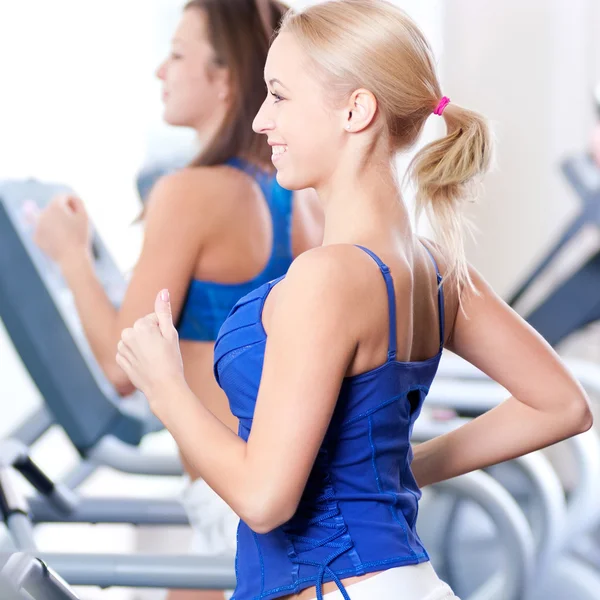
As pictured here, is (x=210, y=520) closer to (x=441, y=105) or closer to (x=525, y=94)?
(x=441, y=105)

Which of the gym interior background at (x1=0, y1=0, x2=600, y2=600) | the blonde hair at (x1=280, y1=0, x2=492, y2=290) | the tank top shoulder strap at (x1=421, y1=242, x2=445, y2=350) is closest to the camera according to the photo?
the blonde hair at (x1=280, y1=0, x2=492, y2=290)

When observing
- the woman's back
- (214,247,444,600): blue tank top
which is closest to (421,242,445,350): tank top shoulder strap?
(214,247,444,600): blue tank top

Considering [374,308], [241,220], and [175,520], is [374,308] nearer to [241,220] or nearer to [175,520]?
[241,220]

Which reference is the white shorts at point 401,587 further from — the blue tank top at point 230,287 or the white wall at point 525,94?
the white wall at point 525,94

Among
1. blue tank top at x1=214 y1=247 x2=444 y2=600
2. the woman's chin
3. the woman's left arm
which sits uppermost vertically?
the woman's chin

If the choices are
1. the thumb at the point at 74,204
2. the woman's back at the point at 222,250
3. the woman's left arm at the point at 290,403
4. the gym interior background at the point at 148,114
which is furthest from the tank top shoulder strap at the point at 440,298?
the gym interior background at the point at 148,114

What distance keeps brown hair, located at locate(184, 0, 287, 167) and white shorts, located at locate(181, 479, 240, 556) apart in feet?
1.92

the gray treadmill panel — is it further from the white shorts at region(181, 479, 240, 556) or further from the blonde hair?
the blonde hair

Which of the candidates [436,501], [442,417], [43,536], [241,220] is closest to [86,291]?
[241,220]

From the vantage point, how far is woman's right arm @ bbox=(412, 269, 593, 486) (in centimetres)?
115

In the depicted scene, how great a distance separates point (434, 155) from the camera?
108cm

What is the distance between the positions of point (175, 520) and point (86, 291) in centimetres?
50

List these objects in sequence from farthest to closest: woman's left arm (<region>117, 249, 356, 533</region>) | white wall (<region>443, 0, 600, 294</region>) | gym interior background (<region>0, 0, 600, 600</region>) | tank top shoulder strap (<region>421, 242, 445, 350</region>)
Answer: white wall (<region>443, 0, 600, 294</region>)
gym interior background (<region>0, 0, 600, 600</region>)
tank top shoulder strap (<region>421, 242, 445, 350</region>)
woman's left arm (<region>117, 249, 356, 533</region>)

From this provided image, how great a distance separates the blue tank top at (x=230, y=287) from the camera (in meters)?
1.62
